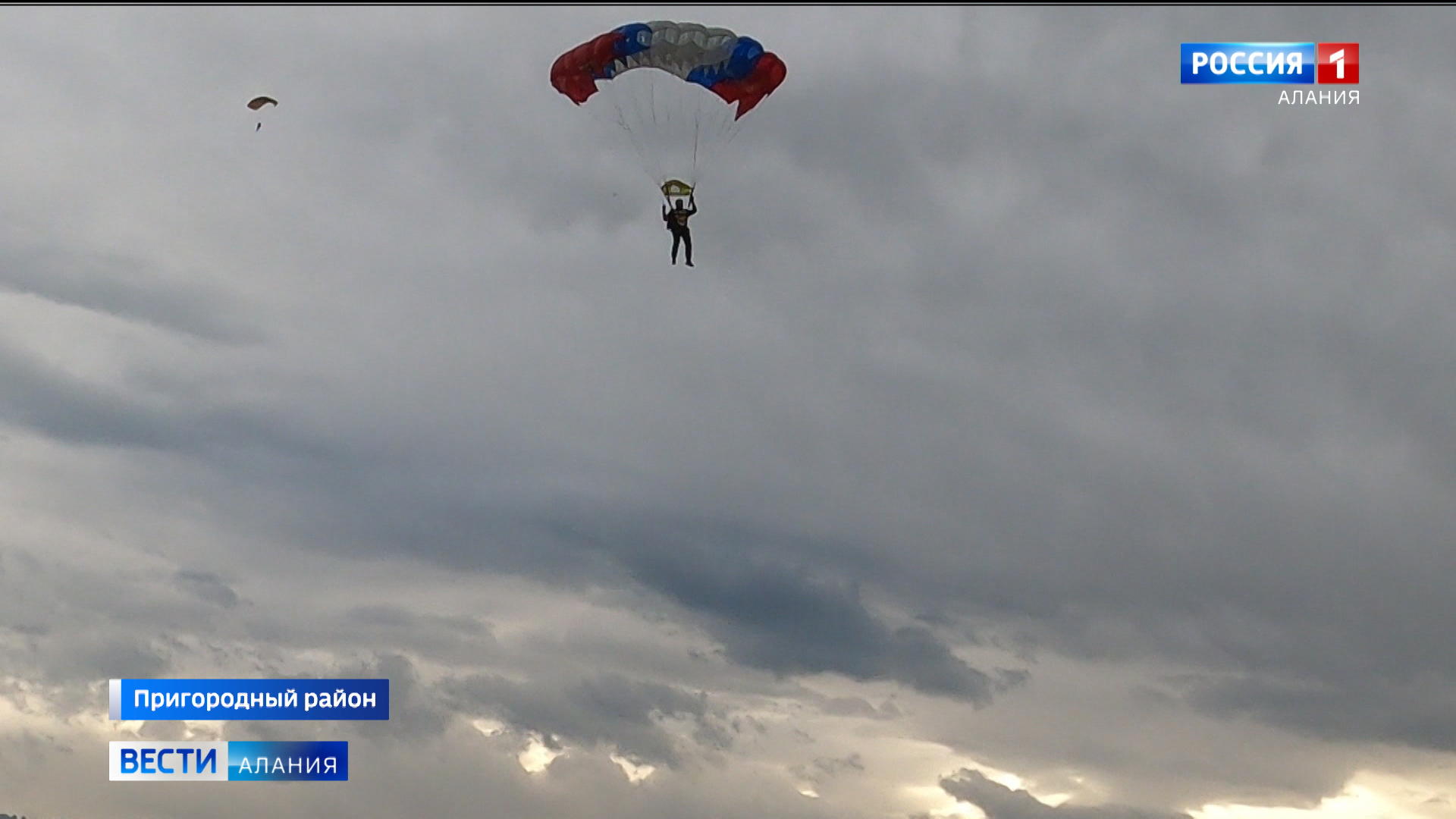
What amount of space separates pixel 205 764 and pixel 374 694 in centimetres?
1129

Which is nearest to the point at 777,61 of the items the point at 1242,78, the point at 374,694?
the point at 1242,78

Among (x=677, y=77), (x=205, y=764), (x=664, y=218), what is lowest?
(x=205, y=764)

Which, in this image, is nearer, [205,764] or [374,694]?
[205,764]

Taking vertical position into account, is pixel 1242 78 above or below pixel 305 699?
above

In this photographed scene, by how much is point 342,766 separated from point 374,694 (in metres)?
5.70

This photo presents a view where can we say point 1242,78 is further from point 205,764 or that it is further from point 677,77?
point 205,764

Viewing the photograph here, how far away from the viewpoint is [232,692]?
356ft

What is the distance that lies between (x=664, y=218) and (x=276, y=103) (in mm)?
23999

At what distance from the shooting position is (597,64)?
108438 millimetres

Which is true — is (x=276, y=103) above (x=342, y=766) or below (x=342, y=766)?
above

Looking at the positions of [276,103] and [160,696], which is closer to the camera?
[160,696]

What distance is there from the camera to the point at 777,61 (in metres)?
109


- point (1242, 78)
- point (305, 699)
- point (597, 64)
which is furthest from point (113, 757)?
point (1242, 78)

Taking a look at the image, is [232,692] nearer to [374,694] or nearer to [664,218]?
[374,694]
